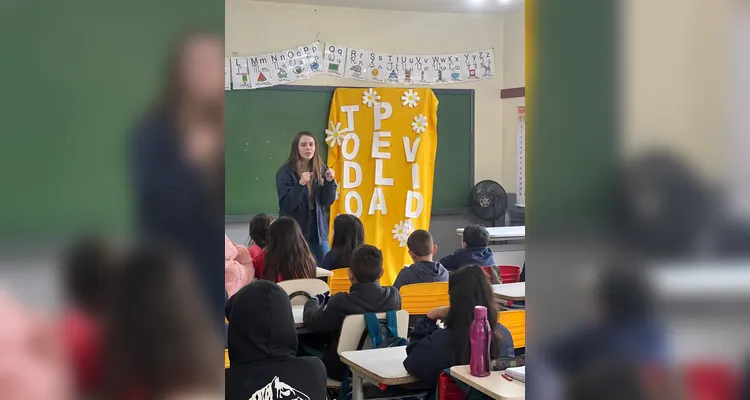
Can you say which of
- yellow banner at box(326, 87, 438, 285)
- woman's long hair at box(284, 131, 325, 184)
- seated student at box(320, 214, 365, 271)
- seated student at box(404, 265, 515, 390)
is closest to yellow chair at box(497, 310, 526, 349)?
seated student at box(404, 265, 515, 390)

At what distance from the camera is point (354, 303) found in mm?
3379

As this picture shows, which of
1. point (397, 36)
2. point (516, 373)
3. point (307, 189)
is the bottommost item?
point (516, 373)

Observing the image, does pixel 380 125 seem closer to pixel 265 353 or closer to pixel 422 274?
pixel 422 274

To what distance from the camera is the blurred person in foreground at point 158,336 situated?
0.82 meters

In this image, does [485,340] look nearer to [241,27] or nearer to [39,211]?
[39,211]

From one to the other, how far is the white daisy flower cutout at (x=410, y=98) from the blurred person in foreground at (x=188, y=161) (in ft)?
20.6

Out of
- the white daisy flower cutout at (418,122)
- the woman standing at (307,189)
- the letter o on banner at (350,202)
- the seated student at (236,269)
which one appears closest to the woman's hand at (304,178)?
the woman standing at (307,189)

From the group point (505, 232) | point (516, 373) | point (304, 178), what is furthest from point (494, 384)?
point (505, 232)

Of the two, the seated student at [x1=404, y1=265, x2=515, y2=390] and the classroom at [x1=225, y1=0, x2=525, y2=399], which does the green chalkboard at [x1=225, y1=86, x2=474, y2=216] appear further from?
the seated student at [x1=404, y1=265, x2=515, y2=390]

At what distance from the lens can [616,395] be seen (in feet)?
2.55

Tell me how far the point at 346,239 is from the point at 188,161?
12.5 ft

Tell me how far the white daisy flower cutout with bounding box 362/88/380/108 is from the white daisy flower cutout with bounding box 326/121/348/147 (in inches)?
12.8

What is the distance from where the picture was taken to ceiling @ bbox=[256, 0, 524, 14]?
21.9 ft

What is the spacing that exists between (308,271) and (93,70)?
10.6 feet
